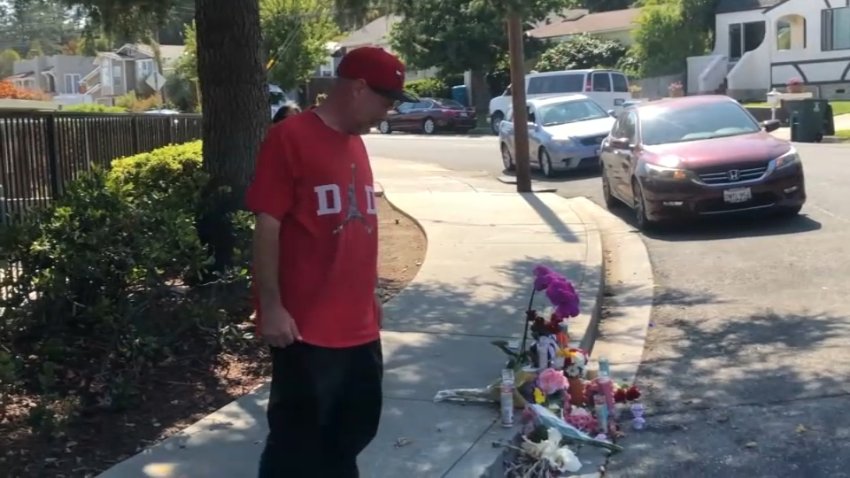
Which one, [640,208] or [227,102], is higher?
[227,102]

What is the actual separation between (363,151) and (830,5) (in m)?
41.2

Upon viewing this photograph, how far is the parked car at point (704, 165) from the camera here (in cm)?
1190

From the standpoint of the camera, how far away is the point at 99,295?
19.7 feet

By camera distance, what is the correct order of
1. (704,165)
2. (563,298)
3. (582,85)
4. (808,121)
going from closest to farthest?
(563,298) → (704,165) → (808,121) → (582,85)

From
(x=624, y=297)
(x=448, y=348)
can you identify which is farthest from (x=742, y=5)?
(x=448, y=348)

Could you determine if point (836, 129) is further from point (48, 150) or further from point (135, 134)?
point (48, 150)

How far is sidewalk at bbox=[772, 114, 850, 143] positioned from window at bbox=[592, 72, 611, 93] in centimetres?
589

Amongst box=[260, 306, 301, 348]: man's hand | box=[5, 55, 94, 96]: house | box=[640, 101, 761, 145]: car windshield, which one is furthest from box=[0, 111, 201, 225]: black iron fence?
box=[5, 55, 94, 96]: house

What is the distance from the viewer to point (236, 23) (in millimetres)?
8234

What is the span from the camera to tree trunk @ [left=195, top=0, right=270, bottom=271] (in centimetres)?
819

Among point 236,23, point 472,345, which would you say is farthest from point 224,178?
point 472,345

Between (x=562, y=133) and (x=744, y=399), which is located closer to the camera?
(x=744, y=399)

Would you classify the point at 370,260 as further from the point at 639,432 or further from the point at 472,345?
the point at 472,345

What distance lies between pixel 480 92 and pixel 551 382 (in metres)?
41.0
